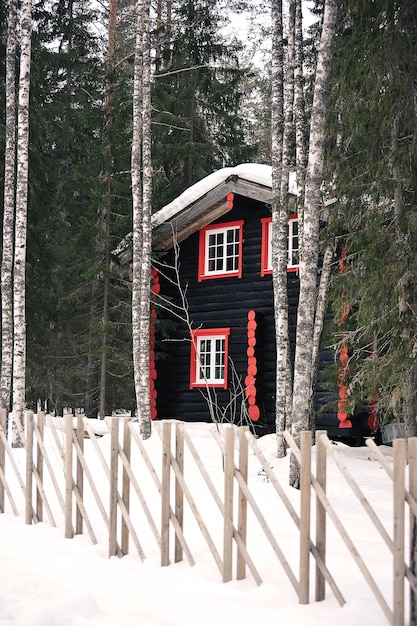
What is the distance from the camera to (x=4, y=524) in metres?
7.87

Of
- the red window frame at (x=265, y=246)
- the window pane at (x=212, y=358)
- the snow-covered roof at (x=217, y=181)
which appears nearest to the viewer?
the snow-covered roof at (x=217, y=181)

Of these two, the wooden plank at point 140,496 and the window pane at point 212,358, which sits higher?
the window pane at point 212,358

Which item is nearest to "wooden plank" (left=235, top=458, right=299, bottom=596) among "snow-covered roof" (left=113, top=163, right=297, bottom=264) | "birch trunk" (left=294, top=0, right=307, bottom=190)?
"birch trunk" (left=294, top=0, right=307, bottom=190)

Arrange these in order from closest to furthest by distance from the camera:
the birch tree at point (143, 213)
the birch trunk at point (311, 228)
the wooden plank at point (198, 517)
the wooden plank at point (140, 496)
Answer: the wooden plank at point (198, 517)
the wooden plank at point (140, 496)
the birch trunk at point (311, 228)
the birch tree at point (143, 213)

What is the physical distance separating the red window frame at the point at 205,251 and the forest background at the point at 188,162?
6.77ft

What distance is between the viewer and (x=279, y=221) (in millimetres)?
13156

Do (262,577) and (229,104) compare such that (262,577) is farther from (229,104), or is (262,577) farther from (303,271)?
(229,104)

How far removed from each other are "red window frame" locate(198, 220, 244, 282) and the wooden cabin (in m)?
0.03

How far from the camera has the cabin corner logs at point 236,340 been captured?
58.6ft

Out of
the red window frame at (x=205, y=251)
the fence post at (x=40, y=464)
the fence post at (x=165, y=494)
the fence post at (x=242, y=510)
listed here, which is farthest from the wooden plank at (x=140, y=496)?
the red window frame at (x=205, y=251)

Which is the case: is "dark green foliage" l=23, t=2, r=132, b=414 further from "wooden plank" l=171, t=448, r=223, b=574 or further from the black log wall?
"wooden plank" l=171, t=448, r=223, b=574

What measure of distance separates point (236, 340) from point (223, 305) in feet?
3.23

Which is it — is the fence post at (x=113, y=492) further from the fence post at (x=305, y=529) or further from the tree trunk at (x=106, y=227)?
the tree trunk at (x=106, y=227)

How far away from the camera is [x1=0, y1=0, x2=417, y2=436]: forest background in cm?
1127
